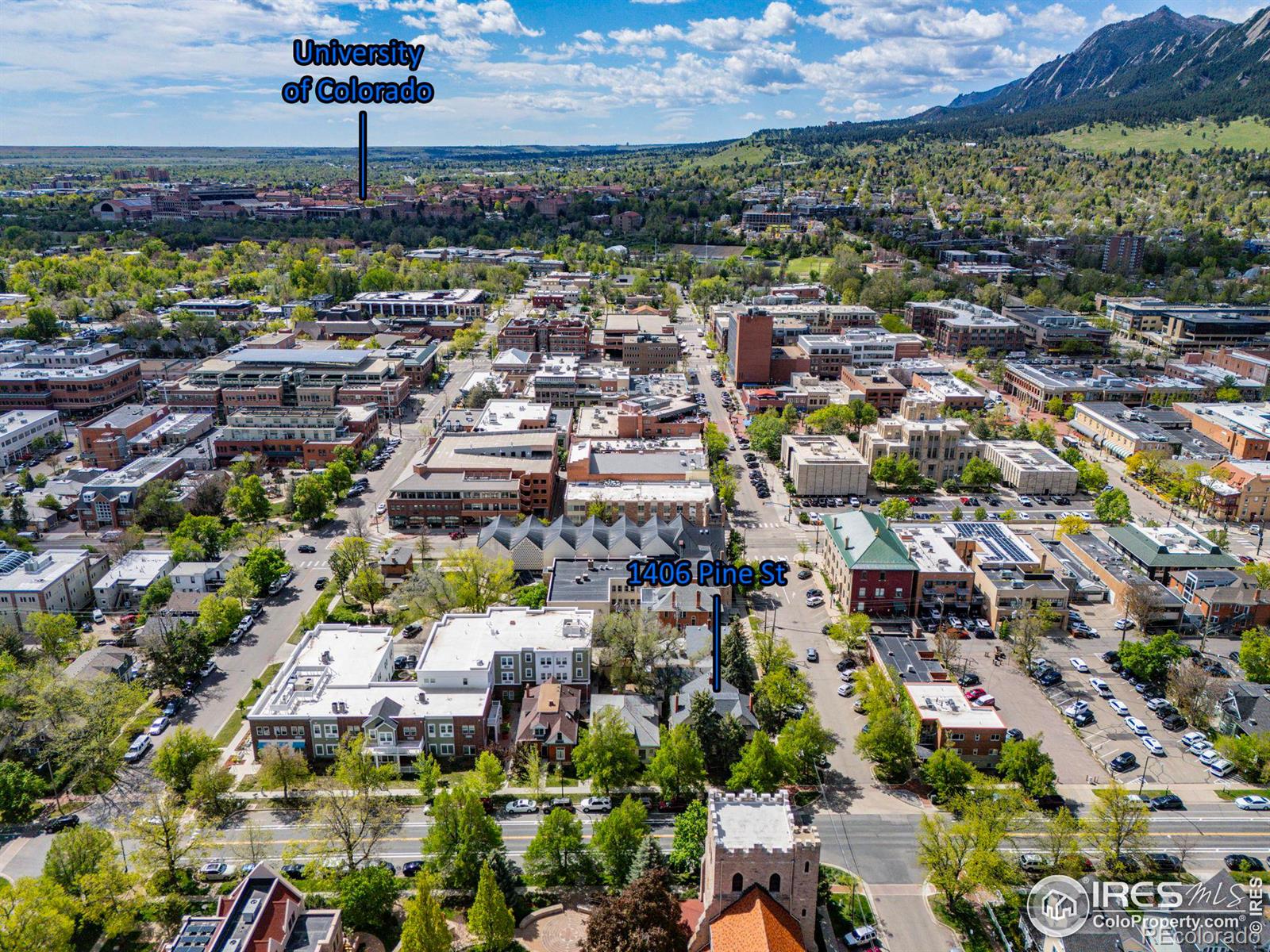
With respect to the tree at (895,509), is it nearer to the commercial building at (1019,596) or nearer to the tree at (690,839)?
the commercial building at (1019,596)

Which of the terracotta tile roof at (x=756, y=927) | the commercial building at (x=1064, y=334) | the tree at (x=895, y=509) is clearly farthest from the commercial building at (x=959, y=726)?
the commercial building at (x=1064, y=334)

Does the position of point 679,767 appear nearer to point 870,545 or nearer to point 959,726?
point 959,726

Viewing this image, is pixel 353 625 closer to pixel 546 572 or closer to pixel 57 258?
A: pixel 546 572

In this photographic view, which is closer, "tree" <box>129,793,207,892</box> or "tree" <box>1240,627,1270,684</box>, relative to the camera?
"tree" <box>129,793,207,892</box>

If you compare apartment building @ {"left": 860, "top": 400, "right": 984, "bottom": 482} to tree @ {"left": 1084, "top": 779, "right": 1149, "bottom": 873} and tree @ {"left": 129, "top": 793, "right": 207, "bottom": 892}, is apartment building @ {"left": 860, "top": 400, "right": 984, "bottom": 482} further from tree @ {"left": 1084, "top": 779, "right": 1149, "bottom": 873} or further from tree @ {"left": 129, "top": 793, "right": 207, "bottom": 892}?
tree @ {"left": 129, "top": 793, "right": 207, "bottom": 892}

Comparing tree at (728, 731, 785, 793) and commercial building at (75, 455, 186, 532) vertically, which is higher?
commercial building at (75, 455, 186, 532)

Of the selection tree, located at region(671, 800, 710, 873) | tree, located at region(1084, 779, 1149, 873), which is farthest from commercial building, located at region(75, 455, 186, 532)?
tree, located at region(1084, 779, 1149, 873)
